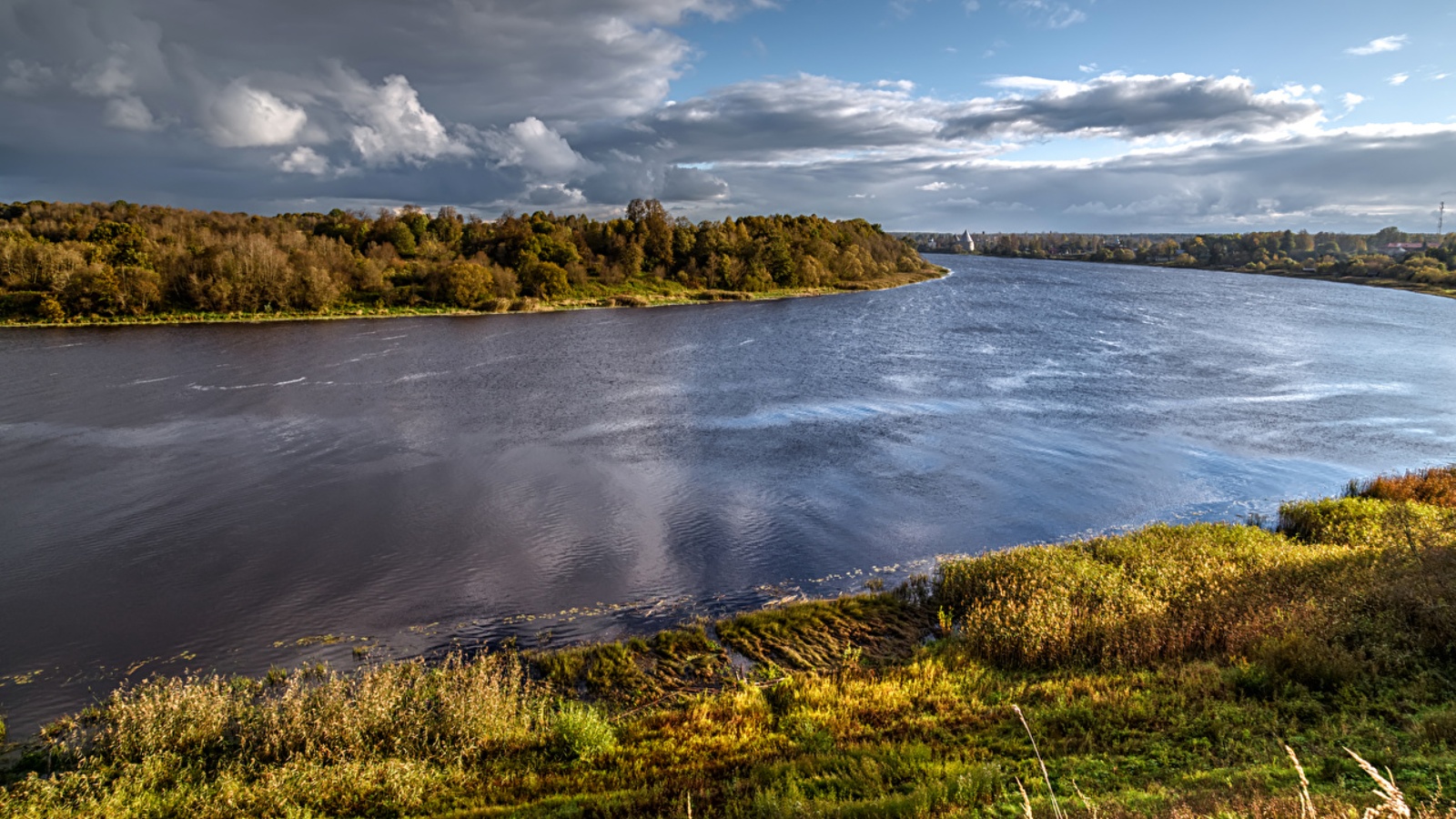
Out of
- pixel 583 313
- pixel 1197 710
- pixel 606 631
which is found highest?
pixel 583 313

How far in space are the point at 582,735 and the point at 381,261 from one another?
7403cm

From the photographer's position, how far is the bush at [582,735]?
9.15 meters

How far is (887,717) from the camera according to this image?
9734 mm

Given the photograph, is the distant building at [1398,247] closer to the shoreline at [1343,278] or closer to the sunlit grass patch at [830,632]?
the shoreline at [1343,278]

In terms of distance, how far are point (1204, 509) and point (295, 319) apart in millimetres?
64403

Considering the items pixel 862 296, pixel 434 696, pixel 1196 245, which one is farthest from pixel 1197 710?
pixel 1196 245

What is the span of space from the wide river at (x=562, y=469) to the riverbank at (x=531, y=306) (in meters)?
7.00

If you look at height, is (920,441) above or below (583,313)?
below

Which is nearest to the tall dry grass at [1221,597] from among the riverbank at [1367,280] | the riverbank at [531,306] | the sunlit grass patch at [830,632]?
the sunlit grass patch at [830,632]

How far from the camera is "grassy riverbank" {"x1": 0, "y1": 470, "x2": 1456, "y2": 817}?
748cm

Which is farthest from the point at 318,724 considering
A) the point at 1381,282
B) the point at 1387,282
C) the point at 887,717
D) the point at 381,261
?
the point at 1381,282

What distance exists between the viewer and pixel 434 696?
34.7 ft

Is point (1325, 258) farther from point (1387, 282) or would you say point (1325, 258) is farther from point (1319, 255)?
point (1387, 282)

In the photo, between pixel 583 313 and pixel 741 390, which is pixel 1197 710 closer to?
pixel 741 390
